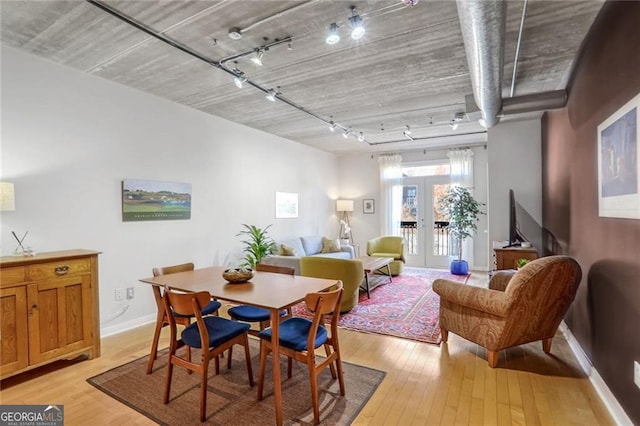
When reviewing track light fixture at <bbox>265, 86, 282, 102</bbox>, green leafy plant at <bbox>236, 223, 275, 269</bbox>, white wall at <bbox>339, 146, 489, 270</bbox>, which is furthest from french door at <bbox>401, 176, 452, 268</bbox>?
track light fixture at <bbox>265, 86, 282, 102</bbox>

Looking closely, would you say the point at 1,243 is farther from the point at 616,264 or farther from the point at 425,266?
the point at 425,266

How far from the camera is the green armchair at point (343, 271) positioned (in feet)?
13.0

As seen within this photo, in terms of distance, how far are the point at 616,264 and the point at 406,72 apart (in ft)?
8.13

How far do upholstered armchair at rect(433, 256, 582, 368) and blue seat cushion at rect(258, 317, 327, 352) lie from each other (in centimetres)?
141

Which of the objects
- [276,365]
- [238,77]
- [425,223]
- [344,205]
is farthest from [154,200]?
[425,223]

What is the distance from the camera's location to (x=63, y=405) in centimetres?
226

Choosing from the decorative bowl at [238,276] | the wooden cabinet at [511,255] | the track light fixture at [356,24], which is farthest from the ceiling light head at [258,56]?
the wooden cabinet at [511,255]

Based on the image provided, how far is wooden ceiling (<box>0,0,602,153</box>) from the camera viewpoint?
2.34 meters

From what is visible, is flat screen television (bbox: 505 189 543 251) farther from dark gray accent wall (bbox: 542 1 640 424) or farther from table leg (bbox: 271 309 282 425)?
table leg (bbox: 271 309 282 425)

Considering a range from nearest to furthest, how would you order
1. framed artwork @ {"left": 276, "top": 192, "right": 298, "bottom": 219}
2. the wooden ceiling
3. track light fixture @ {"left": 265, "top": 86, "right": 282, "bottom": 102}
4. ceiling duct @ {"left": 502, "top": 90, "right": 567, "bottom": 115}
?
1. the wooden ceiling
2. ceiling duct @ {"left": 502, "top": 90, "right": 567, "bottom": 115}
3. track light fixture @ {"left": 265, "top": 86, "right": 282, "bottom": 102}
4. framed artwork @ {"left": 276, "top": 192, "right": 298, "bottom": 219}

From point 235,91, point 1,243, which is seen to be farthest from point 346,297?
point 1,243

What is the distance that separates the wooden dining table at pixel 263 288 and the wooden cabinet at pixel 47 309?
2.69ft

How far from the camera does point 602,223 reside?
2.41 metres

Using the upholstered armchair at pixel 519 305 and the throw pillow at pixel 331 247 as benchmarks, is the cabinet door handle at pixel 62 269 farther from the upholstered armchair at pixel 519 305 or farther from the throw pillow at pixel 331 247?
the throw pillow at pixel 331 247
